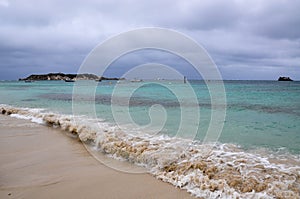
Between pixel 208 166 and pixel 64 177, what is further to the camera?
pixel 208 166

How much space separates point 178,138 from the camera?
7.49 meters

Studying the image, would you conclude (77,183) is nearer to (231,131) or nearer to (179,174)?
(179,174)

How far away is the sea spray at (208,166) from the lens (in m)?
3.92

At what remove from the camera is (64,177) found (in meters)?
4.50

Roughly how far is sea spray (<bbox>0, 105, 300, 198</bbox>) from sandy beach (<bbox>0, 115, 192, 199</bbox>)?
1.33 ft

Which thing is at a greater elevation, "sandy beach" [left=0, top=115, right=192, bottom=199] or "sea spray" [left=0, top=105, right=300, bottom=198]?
"sea spray" [left=0, top=105, right=300, bottom=198]

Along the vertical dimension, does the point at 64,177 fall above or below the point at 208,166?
below

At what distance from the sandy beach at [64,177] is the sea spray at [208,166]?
16.0 inches

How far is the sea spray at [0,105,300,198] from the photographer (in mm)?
3916

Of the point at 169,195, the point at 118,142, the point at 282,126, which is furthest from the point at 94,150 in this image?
the point at 282,126

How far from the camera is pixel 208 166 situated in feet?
15.7

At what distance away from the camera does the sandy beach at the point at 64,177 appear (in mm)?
3871

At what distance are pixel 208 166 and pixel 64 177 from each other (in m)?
2.94

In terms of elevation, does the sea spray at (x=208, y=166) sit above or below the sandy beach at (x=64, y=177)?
above
